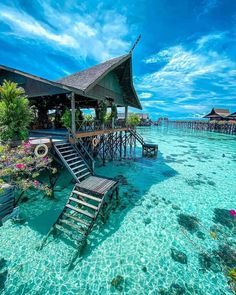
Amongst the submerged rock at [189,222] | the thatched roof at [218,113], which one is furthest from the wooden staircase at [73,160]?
the thatched roof at [218,113]

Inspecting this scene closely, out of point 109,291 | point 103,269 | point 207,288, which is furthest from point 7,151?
point 207,288

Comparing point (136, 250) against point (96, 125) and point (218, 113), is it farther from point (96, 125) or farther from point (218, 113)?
point (218, 113)

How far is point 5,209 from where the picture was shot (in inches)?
207

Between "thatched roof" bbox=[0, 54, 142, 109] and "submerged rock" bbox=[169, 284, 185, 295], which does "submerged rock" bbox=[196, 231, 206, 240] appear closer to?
"submerged rock" bbox=[169, 284, 185, 295]

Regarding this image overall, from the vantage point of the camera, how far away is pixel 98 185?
636cm

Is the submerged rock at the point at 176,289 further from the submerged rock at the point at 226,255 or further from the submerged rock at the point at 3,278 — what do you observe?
the submerged rock at the point at 3,278

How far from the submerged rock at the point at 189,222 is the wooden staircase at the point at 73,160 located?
464 cm

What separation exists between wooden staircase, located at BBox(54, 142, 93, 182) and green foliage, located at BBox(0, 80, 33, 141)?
1.73 metres

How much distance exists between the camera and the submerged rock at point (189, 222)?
19.3ft

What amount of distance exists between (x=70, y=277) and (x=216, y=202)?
7702 mm

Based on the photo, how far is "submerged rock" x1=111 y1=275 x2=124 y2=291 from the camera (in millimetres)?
3768

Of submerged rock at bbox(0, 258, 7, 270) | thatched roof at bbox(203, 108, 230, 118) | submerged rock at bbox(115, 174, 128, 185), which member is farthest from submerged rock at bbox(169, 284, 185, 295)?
thatched roof at bbox(203, 108, 230, 118)

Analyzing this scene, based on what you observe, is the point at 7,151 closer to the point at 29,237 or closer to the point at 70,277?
the point at 29,237

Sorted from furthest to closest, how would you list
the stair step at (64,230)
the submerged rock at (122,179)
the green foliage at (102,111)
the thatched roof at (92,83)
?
the green foliage at (102,111), the submerged rock at (122,179), the thatched roof at (92,83), the stair step at (64,230)
